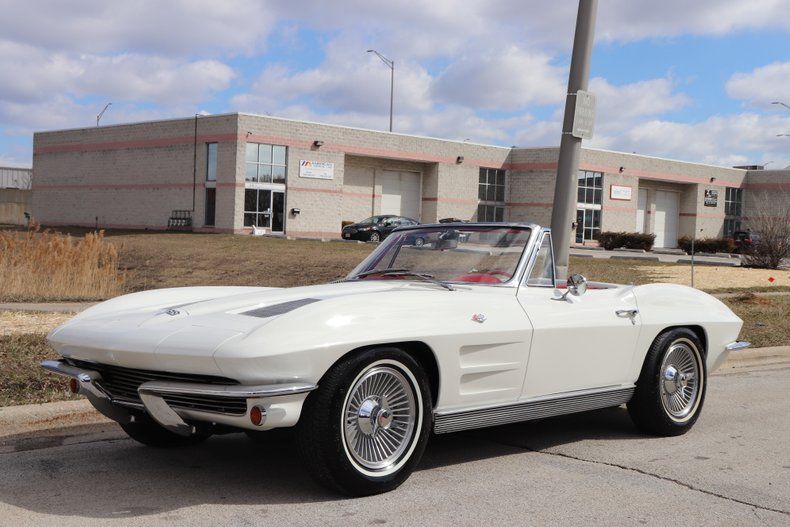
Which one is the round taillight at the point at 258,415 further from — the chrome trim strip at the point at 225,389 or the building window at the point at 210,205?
the building window at the point at 210,205

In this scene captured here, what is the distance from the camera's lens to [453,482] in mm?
4691

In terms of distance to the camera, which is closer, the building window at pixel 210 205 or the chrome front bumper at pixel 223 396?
the chrome front bumper at pixel 223 396

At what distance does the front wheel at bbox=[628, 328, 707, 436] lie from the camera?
5.86 metres

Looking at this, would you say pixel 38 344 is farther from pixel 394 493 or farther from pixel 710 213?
pixel 710 213

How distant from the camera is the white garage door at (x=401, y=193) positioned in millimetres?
50500

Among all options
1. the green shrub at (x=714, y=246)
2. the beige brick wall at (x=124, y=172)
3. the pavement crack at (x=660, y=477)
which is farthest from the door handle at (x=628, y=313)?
the green shrub at (x=714, y=246)

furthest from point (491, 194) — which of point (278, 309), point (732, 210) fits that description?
point (278, 309)

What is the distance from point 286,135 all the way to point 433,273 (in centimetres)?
3992

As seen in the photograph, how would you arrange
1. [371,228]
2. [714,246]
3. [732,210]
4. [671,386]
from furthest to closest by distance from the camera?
→ [732,210]
[714,246]
[371,228]
[671,386]

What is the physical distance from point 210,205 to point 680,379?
4052 cm

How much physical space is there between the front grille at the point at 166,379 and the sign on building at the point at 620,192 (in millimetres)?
53853

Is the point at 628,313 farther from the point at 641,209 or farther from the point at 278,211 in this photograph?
the point at 641,209

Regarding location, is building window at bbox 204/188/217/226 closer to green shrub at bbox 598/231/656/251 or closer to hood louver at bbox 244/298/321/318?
green shrub at bbox 598/231/656/251

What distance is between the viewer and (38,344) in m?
7.90
